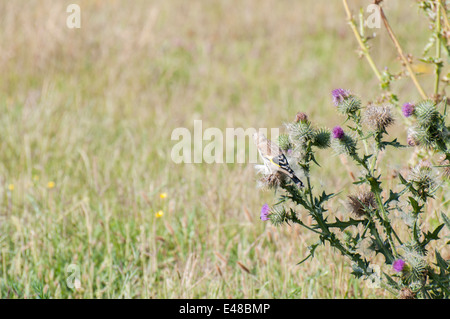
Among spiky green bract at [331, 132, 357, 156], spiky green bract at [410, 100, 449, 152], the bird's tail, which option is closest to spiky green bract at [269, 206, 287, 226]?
the bird's tail

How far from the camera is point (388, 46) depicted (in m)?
7.07

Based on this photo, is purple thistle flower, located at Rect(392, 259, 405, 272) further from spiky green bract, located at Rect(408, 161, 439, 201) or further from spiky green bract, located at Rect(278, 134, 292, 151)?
spiky green bract, located at Rect(278, 134, 292, 151)

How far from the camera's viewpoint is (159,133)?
484 centimetres

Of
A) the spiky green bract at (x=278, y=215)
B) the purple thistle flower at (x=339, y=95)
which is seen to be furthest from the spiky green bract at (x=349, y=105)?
the spiky green bract at (x=278, y=215)

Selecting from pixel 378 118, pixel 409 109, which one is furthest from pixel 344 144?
pixel 409 109

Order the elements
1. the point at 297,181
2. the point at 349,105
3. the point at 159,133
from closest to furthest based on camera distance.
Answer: the point at 297,181
the point at 349,105
the point at 159,133

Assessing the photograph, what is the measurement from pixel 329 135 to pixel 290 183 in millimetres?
216

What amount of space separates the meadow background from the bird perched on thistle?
20 centimetres

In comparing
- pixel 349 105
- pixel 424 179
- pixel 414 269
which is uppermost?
pixel 349 105

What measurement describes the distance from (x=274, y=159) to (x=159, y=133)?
3.05 m

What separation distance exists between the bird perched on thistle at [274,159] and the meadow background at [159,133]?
0.65 ft

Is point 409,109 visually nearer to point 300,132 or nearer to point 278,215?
point 300,132

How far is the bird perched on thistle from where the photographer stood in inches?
72.3
